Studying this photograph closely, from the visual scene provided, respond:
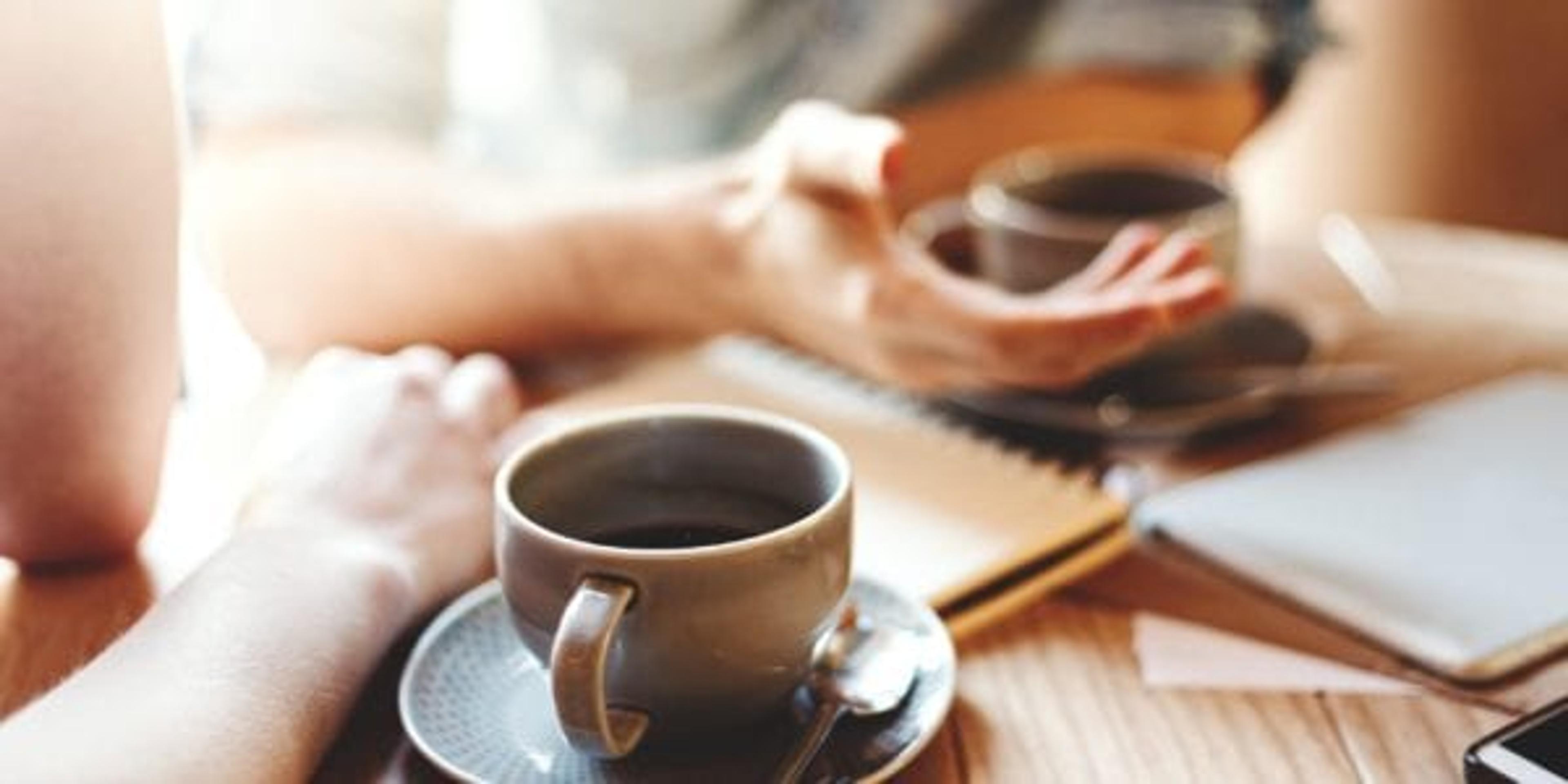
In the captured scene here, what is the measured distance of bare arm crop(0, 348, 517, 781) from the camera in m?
0.48

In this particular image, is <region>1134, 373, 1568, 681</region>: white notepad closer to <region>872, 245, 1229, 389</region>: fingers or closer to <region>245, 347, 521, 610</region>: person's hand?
<region>872, 245, 1229, 389</region>: fingers

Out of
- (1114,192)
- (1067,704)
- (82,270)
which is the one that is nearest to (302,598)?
(82,270)

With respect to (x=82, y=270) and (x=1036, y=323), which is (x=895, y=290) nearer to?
(x=1036, y=323)

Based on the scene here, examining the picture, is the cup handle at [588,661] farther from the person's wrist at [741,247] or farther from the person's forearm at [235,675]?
the person's wrist at [741,247]

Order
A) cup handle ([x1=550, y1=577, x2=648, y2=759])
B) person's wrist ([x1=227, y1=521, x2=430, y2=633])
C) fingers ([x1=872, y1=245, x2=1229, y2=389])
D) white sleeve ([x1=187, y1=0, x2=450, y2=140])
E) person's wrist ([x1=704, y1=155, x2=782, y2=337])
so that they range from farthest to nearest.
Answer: white sleeve ([x1=187, y1=0, x2=450, y2=140]) < person's wrist ([x1=704, y1=155, x2=782, y2=337]) < fingers ([x1=872, y1=245, x2=1229, y2=389]) < person's wrist ([x1=227, y1=521, x2=430, y2=633]) < cup handle ([x1=550, y1=577, x2=648, y2=759])

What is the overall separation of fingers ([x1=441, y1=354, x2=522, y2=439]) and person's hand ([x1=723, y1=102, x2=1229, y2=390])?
141 mm

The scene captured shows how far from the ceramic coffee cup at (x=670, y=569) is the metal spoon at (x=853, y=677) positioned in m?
0.01

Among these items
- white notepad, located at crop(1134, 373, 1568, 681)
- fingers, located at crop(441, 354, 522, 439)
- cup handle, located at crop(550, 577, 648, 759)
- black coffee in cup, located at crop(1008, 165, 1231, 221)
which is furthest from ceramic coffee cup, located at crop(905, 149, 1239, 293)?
cup handle, located at crop(550, 577, 648, 759)

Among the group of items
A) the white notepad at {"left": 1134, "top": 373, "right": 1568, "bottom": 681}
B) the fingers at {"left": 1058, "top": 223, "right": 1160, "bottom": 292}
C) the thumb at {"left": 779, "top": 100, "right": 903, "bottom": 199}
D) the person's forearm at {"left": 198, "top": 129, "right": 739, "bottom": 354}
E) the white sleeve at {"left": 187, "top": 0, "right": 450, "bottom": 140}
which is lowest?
the person's forearm at {"left": 198, "top": 129, "right": 739, "bottom": 354}

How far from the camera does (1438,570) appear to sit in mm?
627

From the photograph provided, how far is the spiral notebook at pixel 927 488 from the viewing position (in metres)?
0.63

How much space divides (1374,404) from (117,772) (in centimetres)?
57

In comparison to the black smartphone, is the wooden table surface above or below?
below

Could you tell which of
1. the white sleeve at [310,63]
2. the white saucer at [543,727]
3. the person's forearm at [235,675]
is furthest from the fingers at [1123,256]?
the white sleeve at [310,63]
